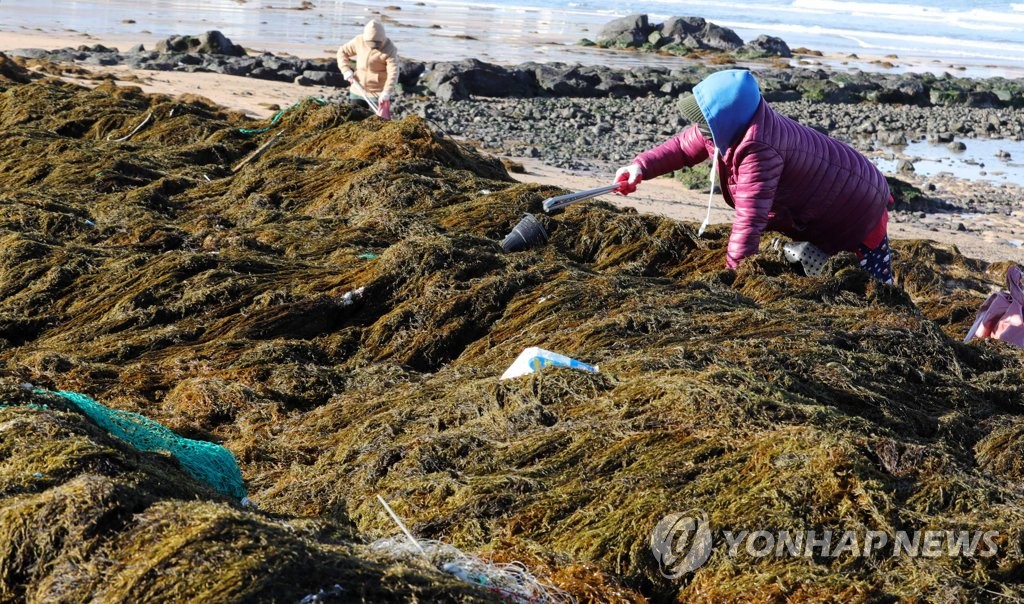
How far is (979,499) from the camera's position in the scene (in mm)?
2721

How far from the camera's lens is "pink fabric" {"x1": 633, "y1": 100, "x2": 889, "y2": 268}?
4.95m

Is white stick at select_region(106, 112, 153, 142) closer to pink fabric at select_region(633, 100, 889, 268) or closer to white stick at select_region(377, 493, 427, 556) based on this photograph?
pink fabric at select_region(633, 100, 889, 268)

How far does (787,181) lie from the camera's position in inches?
203

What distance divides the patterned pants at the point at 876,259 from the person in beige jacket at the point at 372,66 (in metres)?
5.44

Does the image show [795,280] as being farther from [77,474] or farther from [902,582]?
[77,474]

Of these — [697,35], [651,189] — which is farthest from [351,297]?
[697,35]

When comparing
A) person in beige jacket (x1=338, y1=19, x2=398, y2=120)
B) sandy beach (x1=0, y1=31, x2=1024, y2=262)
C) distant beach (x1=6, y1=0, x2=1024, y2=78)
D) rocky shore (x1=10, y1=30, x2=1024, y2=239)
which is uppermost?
person in beige jacket (x1=338, y1=19, x2=398, y2=120)

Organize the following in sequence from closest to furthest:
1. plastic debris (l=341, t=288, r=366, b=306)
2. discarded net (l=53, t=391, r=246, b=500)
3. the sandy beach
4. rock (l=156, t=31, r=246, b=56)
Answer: discarded net (l=53, t=391, r=246, b=500) < plastic debris (l=341, t=288, r=366, b=306) < the sandy beach < rock (l=156, t=31, r=246, b=56)

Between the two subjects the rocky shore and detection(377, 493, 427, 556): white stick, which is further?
the rocky shore

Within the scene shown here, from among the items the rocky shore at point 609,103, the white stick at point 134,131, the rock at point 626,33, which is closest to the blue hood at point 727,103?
the white stick at point 134,131

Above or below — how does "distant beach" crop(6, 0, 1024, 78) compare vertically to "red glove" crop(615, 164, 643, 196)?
below

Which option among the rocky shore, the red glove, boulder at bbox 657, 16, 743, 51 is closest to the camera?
the red glove

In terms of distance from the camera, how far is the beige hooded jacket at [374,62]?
9.80 m

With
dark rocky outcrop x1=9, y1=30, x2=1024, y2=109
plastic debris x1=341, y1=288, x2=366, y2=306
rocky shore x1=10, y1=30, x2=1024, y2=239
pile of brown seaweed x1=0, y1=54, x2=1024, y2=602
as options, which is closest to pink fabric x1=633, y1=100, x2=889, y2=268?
pile of brown seaweed x1=0, y1=54, x2=1024, y2=602
